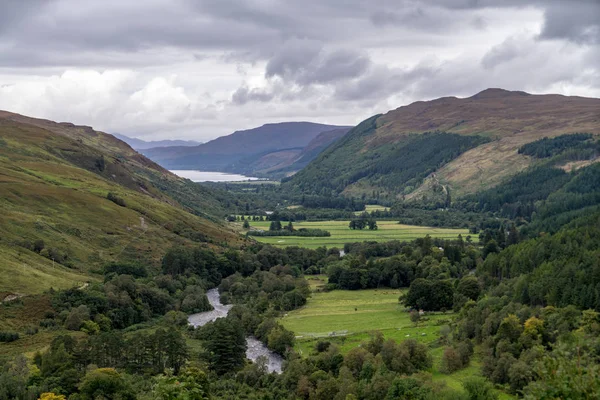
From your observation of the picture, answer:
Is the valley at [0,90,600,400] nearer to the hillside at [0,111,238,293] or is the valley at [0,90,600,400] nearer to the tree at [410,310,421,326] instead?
the tree at [410,310,421,326]

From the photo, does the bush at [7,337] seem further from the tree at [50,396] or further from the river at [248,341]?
the tree at [50,396]

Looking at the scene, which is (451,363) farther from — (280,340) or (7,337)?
(7,337)

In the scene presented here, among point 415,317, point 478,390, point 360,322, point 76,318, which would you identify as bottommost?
point 360,322

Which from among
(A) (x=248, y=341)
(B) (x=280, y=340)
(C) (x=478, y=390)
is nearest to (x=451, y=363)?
(C) (x=478, y=390)

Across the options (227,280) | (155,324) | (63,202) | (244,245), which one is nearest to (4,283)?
(155,324)

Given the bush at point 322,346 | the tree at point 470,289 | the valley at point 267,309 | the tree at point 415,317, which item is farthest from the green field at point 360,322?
the tree at point 470,289

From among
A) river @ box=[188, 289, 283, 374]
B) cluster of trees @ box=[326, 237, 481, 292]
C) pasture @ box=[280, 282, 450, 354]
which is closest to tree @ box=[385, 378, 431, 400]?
river @ box=[188, 289, 283, 374]

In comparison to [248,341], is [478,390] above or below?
above
